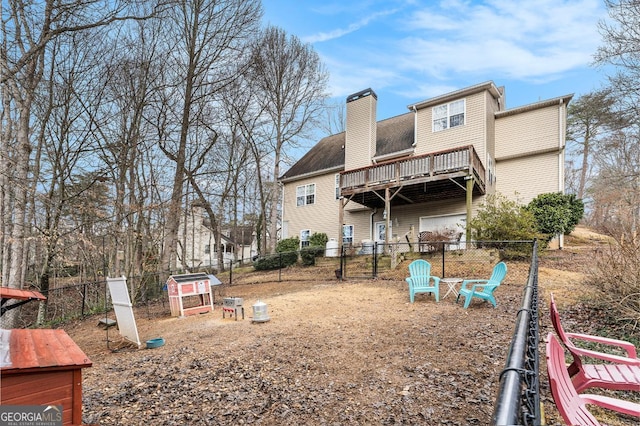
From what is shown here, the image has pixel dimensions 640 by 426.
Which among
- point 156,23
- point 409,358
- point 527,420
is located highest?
point 156,23

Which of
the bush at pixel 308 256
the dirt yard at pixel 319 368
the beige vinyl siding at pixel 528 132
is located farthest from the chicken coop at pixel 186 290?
the beige vinyl siding at pixel 528 132

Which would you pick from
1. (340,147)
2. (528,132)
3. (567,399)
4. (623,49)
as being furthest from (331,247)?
(567,399)

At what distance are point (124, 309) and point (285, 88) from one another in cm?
1712

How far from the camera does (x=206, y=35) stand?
13625mm

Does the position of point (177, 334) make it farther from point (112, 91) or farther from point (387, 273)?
point (112, 91)

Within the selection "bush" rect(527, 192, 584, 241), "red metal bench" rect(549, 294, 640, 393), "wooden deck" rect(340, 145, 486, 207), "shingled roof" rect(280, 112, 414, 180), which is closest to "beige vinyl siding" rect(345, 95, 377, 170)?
"shingled roof" rect(280, 112, 414, 180)

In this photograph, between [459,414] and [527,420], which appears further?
[459,414]

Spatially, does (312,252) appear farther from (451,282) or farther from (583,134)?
(583,134)

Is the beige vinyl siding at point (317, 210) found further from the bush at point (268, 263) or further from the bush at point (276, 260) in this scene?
the bush at point (268, 263)

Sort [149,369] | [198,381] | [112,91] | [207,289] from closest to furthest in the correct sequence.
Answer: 1. [198,381]
2. [149,369]
3. [207,289]
4. [112,91]

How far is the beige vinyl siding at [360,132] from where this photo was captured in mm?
17828

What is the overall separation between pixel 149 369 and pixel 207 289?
4362mm

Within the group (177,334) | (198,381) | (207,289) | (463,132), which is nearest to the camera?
(198,381)


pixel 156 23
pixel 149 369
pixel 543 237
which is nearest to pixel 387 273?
pixel 543 237
